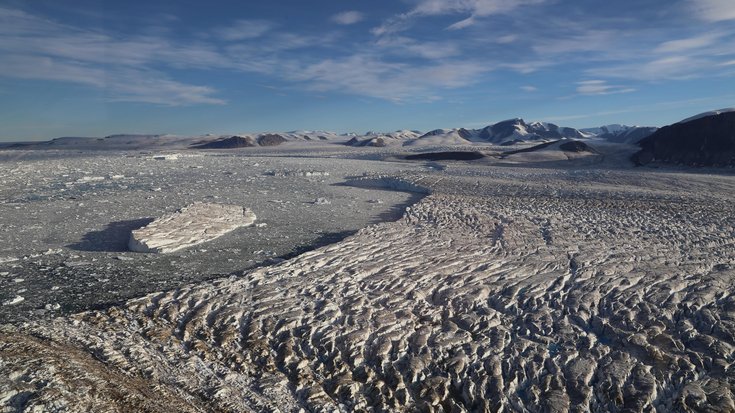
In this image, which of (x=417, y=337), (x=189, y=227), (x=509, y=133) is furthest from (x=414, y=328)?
(x=509, y=133)

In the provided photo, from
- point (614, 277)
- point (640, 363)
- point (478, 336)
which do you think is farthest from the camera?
point (614, 277)

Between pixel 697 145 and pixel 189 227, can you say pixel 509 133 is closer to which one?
pixel 697 145

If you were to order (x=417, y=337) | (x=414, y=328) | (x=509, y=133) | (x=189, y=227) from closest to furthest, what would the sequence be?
1. (x=417, y=337)
2. (x=414, y=328)
3. (x=189, y=227)
4. (x=509, y=133)

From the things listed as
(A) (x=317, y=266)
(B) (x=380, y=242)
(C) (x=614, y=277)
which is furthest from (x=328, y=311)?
Answer: (C) (x=614, y=277)

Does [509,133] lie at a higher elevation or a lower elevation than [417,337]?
higher

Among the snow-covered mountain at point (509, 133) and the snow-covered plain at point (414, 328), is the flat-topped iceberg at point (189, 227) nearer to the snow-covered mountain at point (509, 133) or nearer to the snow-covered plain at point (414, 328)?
the snow-covered plain at point (414, 328)

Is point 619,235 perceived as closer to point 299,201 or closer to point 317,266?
point 317,266

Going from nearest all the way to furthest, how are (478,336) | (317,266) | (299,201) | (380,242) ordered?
(478,336) → (317,266) → (380,242) → (299,201)
